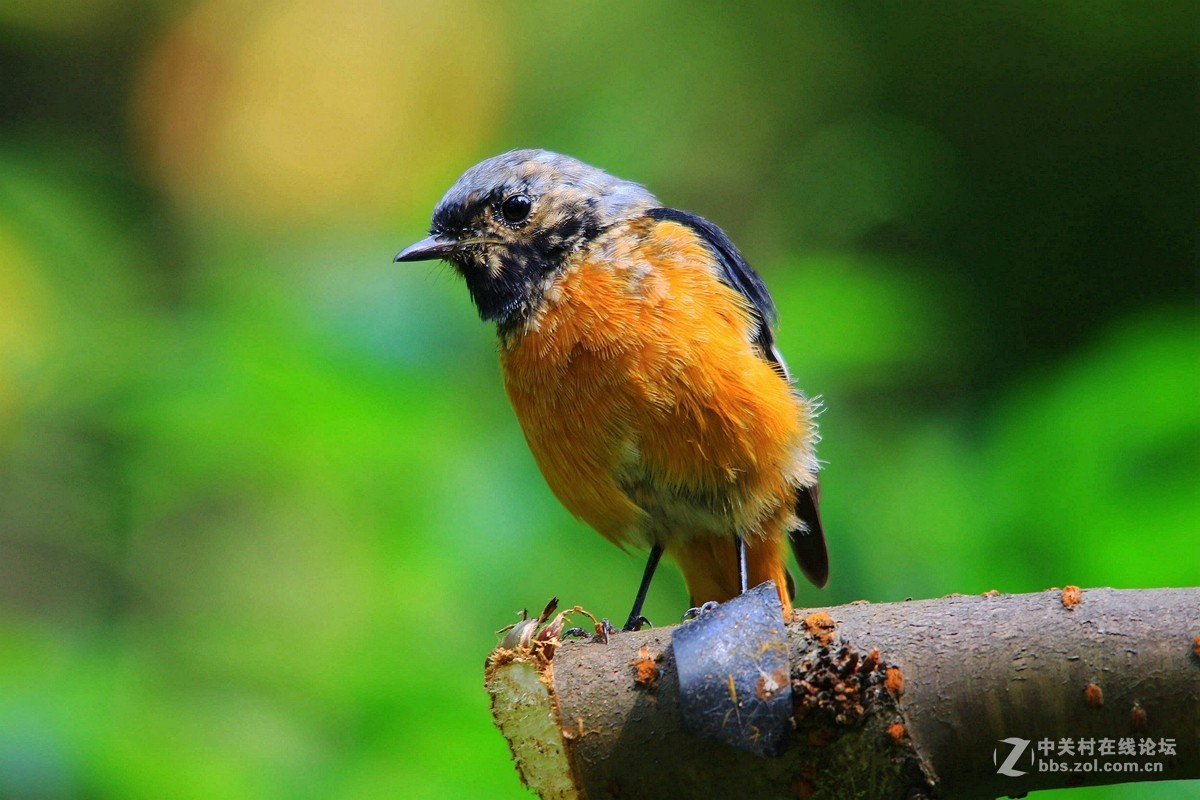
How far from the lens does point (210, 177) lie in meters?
6.98

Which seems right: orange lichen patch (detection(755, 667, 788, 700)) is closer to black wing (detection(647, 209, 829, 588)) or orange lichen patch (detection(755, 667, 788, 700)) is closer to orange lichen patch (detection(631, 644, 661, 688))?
orange lichen patch (detection(631, 644, 661, 688))

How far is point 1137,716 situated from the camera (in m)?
2.19

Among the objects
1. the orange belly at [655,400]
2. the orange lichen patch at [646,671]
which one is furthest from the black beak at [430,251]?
the orange lichen patch at [646,671]

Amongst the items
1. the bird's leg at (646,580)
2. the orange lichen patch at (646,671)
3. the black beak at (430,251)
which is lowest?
the orange lichen patch at (646,671)

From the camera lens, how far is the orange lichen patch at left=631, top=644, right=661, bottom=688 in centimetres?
244

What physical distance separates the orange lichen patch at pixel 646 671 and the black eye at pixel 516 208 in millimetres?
2217

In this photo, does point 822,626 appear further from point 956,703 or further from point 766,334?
point 766,334

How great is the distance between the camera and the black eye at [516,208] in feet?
14.0

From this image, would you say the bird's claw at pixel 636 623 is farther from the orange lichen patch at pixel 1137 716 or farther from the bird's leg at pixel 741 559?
the orange lichen patch at pixel 1137 716

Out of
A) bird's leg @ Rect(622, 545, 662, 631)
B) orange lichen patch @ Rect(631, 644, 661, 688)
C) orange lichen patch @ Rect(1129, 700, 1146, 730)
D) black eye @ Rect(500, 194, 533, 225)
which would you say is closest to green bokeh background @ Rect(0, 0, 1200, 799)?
bird's leg @ Rect(622, 545, 662, 631)

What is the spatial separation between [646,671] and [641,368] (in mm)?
1409

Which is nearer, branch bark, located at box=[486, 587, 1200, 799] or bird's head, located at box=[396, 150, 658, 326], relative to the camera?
branch bark, located at box=[486, 587, 1200, 799]

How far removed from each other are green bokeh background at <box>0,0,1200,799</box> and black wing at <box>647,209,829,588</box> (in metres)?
0.15

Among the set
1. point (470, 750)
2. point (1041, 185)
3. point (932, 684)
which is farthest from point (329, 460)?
point (1041, 185)
